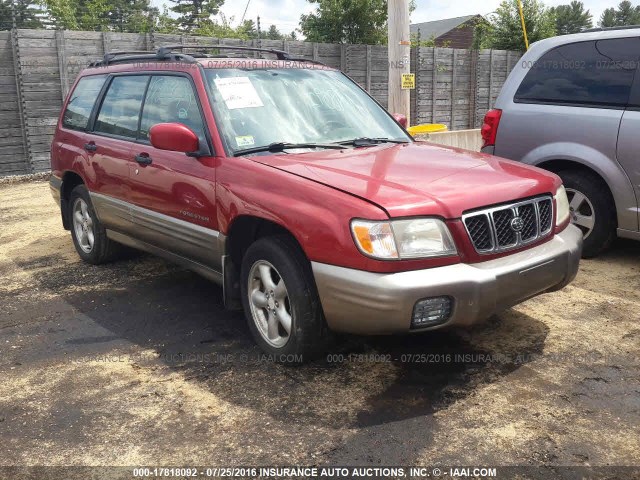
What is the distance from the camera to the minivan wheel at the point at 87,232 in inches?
227

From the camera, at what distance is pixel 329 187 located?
336 cm

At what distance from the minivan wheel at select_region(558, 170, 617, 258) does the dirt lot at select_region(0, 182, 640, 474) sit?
1.87ft

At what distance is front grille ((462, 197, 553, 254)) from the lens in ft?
10.9

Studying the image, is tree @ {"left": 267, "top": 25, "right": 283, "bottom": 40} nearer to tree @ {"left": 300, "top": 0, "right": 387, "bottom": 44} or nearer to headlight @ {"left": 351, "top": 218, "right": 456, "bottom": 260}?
tree @ {"left": 300, "top": 0, "right": 387, "bottom": 44}

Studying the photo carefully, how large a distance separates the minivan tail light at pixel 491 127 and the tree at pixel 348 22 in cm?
1652

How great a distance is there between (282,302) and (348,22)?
20.0 m

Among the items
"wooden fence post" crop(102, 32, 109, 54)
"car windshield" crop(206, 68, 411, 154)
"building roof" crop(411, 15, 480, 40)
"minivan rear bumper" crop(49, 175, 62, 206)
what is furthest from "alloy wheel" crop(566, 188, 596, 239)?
"building roof" crop(411, 15, 480, 40)

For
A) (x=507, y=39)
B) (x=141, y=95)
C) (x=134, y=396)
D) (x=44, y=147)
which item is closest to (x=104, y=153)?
(x=141, y=95)

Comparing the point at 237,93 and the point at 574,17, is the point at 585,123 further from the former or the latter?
the point at 574,17

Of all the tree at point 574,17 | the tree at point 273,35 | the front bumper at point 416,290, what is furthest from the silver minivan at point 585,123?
the tree at point 574,17

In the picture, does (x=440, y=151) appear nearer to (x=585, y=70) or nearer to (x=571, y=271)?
(x=571, y=271)

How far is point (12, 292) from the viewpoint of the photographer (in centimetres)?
538

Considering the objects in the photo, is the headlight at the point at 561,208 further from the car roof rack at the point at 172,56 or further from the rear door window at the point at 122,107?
the rear door window at the point at 122,107

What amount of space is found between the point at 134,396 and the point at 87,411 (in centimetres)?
25
